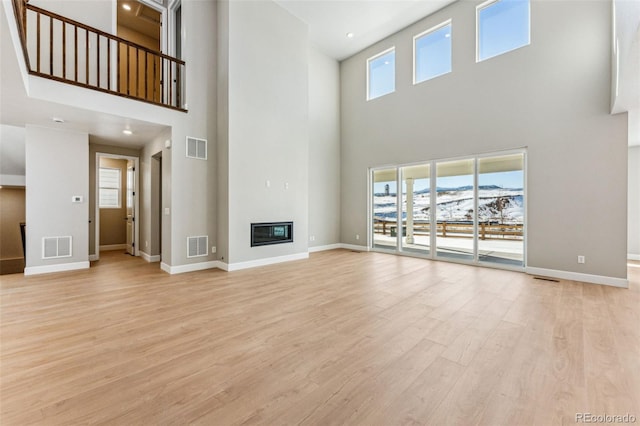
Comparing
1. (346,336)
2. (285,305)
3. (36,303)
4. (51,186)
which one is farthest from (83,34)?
(346,336)

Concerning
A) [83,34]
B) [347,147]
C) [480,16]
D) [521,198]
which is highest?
[480,16]

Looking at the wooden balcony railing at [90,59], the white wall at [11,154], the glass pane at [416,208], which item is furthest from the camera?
the glass pane at [416,208]

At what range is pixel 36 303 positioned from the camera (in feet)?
11.0

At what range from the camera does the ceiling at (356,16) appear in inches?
231

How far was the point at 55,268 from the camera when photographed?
5.00m

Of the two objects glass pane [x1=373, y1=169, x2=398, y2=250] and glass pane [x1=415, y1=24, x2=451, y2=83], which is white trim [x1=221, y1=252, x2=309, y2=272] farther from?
glass pane [x1=415, y1=24, x2=451, y2=83]

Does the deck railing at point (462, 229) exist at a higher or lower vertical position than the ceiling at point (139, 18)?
lower

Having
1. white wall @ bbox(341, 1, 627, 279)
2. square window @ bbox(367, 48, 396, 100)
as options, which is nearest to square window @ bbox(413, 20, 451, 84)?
white wall @ bbox(341, 1, 627, 279)

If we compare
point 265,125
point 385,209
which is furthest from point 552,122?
point 265,125

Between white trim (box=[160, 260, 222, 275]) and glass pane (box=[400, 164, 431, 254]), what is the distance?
4.65m

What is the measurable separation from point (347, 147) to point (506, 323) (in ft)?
20.8

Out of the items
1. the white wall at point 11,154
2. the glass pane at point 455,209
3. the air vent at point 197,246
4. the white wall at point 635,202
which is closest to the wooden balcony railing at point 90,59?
the white wall at point 11,154

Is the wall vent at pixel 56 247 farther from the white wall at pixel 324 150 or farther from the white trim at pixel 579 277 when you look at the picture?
the white trim at pixel 579 277

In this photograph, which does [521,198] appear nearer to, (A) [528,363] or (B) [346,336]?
(A) [528,363]
